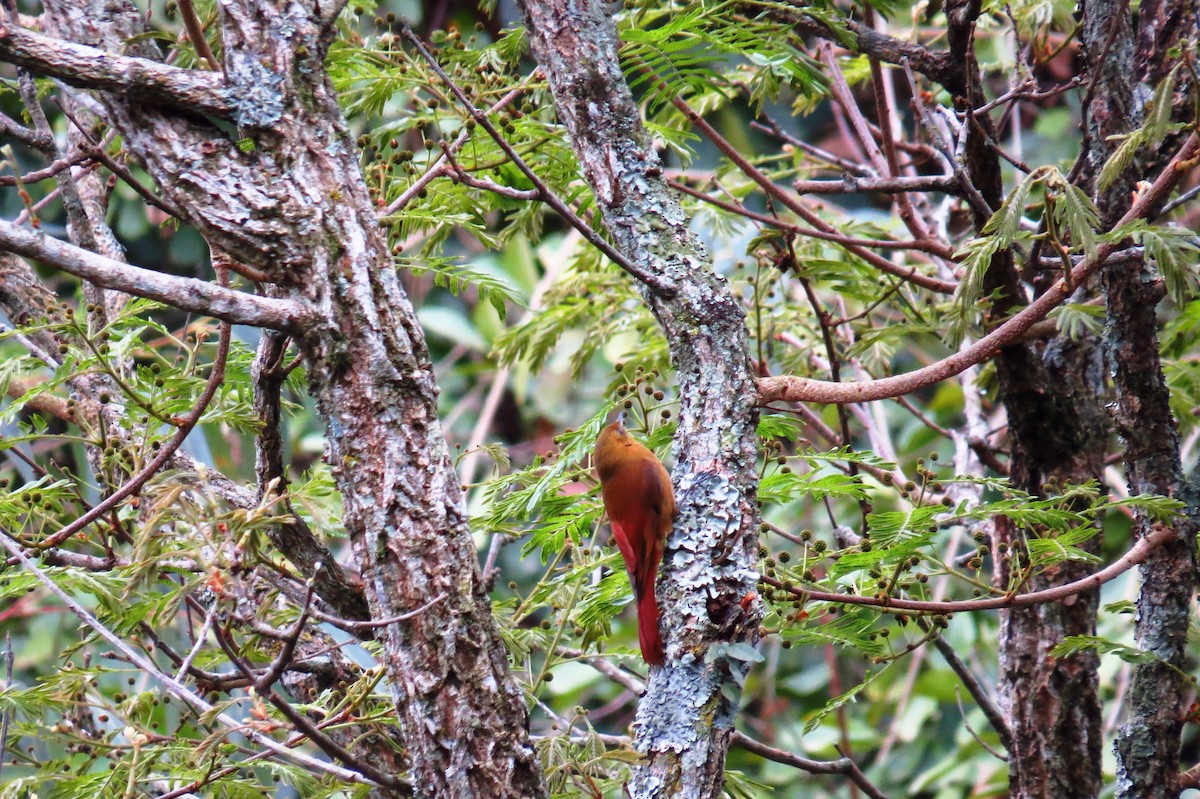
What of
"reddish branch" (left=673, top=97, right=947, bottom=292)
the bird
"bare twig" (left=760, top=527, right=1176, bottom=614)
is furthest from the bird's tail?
"reddish branch" (left=673, top=97, right=947, bottom=292)

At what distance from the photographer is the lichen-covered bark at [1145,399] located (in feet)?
6.11

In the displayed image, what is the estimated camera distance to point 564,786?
1.83m

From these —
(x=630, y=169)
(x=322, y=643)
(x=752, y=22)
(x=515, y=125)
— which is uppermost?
(x=752, y=22)

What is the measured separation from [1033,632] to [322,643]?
58.1 inches

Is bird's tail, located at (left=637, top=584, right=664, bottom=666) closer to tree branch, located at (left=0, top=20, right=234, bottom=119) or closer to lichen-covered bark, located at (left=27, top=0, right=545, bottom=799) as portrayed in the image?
lichen-covered bark, located at (left=27, top=0, right=545, bottom=799)

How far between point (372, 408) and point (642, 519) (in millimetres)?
436

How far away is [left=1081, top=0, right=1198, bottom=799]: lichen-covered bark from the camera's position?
186 centimetres

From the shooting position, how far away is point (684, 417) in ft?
5.26

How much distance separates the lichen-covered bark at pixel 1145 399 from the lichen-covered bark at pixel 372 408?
108cm

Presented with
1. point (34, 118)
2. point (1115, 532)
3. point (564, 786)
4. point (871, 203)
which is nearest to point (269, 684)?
point (564, 786)

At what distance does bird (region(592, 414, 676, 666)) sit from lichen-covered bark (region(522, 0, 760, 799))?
75 mm

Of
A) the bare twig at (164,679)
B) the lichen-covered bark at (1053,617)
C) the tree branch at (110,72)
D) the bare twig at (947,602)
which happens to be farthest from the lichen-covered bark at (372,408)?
the lichen-covered bark at (1053,617)

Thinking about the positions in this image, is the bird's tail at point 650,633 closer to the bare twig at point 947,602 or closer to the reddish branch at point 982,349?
the bare twig at point 947,602

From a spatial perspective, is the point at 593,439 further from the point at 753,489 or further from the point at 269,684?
the point at 269,684
